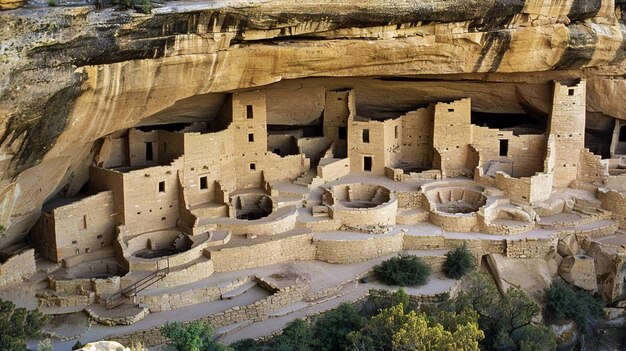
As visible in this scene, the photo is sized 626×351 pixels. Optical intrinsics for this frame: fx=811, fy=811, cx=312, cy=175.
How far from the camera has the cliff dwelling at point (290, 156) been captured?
42.8 ft

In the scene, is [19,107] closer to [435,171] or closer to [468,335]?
[468,335]

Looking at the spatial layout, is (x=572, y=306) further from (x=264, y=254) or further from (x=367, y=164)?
(x=264, y=254)

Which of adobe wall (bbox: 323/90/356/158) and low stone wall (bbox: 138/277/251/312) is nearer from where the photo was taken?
low stone wall (bbox: 138/277/251/312)

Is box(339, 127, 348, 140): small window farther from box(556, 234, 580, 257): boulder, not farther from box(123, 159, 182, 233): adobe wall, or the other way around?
box(556, 234, 580, 257): boulder

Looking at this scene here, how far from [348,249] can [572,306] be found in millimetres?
4826

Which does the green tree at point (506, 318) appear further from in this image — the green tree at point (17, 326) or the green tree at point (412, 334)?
the green tree at point (17, 326)

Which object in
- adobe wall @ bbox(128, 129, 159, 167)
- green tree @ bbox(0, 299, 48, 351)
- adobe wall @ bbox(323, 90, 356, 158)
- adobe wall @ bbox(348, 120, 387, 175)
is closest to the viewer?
green tree @ bbox(0, 299, 48, 351)

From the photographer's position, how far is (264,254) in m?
16.4

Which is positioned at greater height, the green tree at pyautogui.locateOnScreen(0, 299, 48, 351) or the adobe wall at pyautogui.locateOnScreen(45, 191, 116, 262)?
the adobe wall at pyautogui.locateOnScreen(45, 191, 116, 262)

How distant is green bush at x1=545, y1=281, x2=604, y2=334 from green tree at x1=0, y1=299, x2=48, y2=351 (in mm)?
10156

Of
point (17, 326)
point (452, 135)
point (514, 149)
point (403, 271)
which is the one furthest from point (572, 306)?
point (17, 326)

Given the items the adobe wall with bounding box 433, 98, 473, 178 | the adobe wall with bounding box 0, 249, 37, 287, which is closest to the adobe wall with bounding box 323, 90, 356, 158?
the adobe wall with bounding box 433, 98, 473, 178

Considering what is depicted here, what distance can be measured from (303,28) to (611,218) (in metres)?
8.75

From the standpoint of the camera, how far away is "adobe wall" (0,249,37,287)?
14.7m
